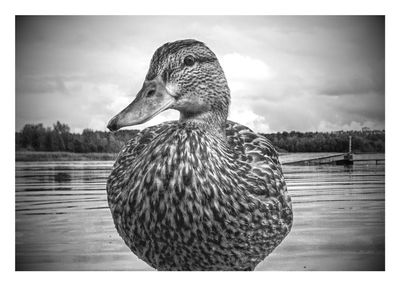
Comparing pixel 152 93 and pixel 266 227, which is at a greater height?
pixel 152 93

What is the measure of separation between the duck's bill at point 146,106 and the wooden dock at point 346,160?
1.63 metres

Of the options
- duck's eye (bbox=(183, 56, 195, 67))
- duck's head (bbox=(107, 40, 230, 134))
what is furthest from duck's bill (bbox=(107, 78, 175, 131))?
duck's eye (bbox=(183, 56, 195, 67))

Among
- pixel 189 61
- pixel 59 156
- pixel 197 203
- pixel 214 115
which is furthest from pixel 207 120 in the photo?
pixel 59 156

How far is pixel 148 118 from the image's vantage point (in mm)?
2994

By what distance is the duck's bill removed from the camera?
295 cm

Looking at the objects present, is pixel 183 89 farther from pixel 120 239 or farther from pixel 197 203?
pixel 120 239

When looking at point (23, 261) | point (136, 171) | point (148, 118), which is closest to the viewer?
point (148, 118)

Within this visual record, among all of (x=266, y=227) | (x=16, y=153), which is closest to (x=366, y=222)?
(x=266, y=227)

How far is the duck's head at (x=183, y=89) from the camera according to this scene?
3012 millimetres

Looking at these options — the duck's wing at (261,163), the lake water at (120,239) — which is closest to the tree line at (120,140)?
the lake water at (120,239)

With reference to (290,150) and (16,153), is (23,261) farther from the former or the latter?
(290,150)

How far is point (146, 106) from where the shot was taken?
118 inches

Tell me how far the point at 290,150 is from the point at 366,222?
795mm

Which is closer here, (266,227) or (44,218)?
(266,227)
